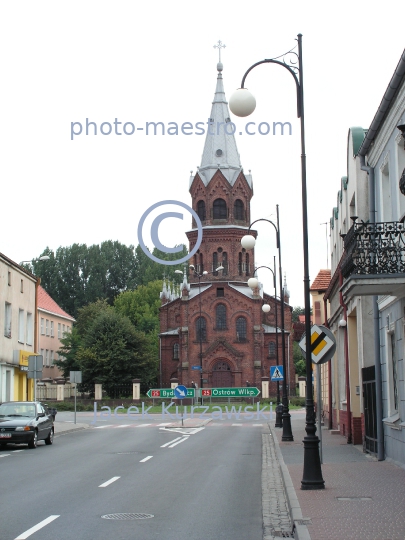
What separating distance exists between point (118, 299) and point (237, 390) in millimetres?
61449

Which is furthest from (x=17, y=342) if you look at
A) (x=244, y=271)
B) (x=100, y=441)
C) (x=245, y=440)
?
(x=244, y=271)

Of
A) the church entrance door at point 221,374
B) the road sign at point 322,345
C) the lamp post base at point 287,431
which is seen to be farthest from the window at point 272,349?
the road sign at point 322,345

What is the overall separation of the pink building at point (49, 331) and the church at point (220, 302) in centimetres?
1175

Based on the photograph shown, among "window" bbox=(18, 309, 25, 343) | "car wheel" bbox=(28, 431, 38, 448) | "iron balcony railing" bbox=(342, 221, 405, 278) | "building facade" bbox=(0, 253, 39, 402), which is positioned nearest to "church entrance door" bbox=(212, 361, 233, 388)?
"building facade" bbox=(0, 253, 39, 402)

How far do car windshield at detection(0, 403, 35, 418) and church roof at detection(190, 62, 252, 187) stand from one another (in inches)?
2295

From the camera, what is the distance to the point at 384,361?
688 inches

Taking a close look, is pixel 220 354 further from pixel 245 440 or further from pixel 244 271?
pixel 245 440

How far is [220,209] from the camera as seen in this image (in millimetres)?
80625

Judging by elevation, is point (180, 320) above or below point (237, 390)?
above

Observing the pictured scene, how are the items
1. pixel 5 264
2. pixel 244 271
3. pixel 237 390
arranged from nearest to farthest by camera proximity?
pixel 5 264 < pixel 237 390 < pixel 244 271

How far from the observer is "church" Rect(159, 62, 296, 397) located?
A: 3007 inches

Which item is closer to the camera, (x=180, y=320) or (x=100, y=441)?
(x=100, y=441)

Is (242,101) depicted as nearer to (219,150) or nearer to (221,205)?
(221,205)

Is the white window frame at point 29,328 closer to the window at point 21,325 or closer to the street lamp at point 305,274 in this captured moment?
the window at point 21,325
